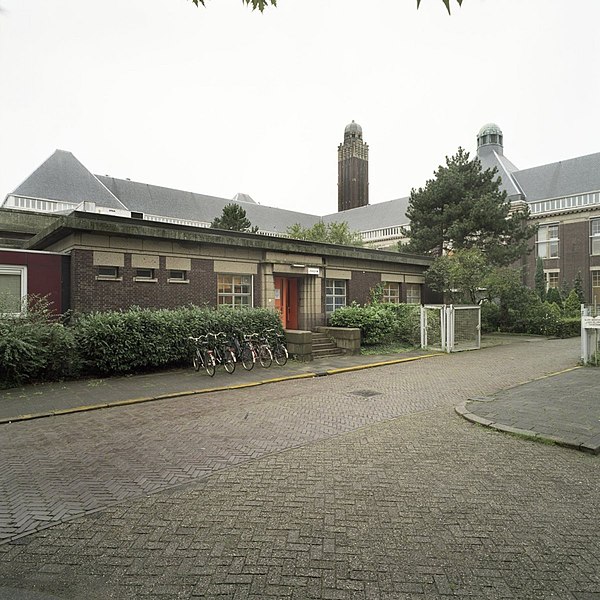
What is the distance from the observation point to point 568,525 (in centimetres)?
358

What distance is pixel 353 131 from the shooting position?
89.4m

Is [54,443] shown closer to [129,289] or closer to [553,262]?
[129,289]

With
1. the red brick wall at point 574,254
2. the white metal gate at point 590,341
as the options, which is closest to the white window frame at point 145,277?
the white metal gate at point 590,341

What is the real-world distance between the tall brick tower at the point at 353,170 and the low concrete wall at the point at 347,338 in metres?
73.6

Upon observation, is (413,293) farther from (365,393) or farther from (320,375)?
(365,393)

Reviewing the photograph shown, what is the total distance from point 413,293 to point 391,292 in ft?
6.27

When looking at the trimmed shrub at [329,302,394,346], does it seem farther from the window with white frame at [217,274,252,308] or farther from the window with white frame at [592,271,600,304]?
the window with white frame at [592,271,600,304]

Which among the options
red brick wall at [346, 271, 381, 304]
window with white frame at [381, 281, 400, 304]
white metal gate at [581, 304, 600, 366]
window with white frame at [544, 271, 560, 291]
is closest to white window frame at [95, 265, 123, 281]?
red brick wall at [346, 271, 381, 304]

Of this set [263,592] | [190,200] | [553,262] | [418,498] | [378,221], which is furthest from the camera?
[378,221]

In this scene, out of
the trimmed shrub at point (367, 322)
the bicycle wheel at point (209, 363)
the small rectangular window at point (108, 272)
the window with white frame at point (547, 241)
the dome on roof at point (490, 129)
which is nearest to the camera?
the bicycle wheel at point (209, 363)

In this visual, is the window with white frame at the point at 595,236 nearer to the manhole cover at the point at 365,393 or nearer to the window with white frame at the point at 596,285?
the window with white frame at the point at 596,285

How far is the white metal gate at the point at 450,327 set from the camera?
17188 millimetres

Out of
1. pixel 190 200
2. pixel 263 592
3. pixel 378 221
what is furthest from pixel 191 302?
pixel 378 221

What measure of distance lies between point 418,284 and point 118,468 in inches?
791
